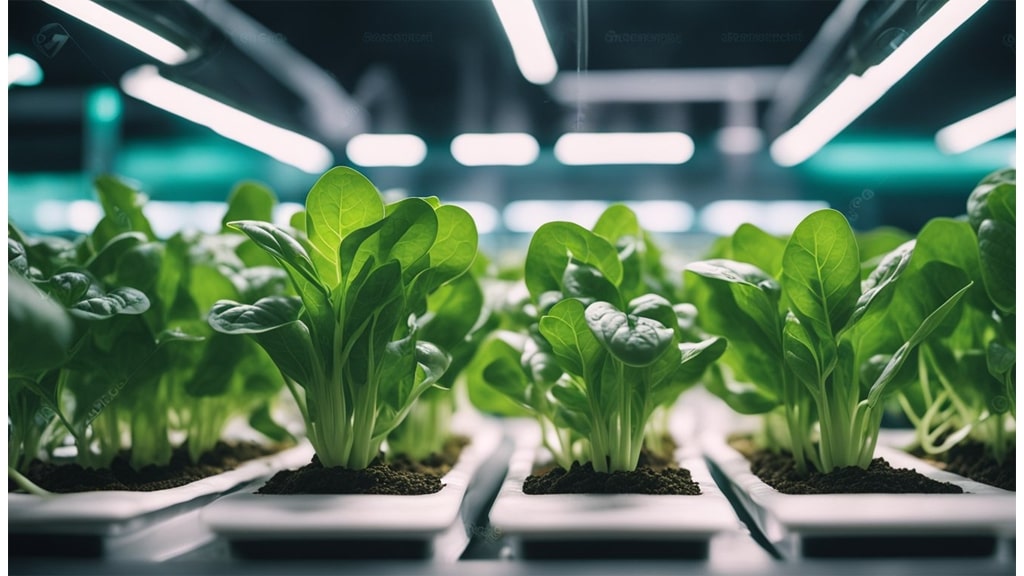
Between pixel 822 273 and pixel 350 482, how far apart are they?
593 millimetres

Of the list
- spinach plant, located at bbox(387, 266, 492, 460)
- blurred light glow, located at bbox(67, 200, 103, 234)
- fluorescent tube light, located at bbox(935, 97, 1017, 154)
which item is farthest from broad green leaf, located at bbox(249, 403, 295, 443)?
fluorescent tube light, located at bbox(935, 97, 1017, 154)

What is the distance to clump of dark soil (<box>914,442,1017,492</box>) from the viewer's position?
764 millimetres

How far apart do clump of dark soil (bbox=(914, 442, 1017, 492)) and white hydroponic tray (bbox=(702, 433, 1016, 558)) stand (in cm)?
13

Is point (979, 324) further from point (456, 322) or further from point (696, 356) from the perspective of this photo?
point (456, 322)

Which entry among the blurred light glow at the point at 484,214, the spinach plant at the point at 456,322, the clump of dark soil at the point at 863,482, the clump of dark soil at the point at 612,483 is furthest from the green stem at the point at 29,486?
the blurred light glow at the point at 484,214

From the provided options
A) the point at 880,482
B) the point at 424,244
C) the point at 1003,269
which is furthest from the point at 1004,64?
the point at 424,244

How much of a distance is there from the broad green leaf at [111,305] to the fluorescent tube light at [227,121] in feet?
1.31

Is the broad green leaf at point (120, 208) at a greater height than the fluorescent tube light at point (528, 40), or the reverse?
the fluorescent tube light at point (528, 40)

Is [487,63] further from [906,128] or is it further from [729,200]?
[729,200]

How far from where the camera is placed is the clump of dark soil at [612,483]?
0.71 meters

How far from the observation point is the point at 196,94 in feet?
3.30

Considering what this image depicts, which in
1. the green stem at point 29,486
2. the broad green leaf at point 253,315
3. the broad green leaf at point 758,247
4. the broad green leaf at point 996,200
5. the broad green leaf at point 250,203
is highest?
the broad green leaf at point 250,203

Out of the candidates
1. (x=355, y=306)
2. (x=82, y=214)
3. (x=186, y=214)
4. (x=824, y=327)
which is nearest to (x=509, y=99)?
(x=355, y=306)

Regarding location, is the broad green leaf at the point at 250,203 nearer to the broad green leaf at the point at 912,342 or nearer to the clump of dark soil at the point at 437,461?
the clump of dark soil at the point at 437,461
